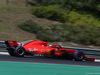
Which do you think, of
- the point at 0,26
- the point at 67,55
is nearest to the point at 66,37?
the point at 0,26

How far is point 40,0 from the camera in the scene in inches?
1089

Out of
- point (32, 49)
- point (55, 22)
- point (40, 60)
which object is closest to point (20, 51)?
point (32, 49)

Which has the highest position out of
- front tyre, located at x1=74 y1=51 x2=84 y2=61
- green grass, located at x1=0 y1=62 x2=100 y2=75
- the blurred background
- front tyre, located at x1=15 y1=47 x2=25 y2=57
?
the blurred background

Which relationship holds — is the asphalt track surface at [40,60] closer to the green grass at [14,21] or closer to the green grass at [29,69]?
the green grass at [29,69]

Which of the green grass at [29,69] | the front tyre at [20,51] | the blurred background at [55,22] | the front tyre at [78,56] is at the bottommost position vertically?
the green grass at [29,69]

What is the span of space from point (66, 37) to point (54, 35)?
1147 mm

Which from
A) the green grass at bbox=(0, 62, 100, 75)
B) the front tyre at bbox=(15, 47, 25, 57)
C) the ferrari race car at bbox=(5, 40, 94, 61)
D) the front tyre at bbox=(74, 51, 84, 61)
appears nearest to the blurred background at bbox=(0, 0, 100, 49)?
the front tyre at bbox=(74, 51, 84, 61)

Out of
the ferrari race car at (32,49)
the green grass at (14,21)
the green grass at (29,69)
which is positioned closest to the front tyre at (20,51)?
the ferrari race car at (32,49)

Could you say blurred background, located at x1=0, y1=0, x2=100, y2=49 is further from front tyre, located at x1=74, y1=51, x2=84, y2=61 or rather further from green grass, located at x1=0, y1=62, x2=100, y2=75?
green grass, located at x1=0, y1=62, x2=100, y2=75

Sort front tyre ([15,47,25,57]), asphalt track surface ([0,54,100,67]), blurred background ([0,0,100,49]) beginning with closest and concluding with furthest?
asphalt track surface ([0,54,100,67])
front tyre ([15,47,25,57])
blurred background ([0,0,100,49])

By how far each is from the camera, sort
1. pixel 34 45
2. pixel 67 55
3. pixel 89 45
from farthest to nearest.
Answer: pixel 89 45 → pixel 67 55 → pixel 34 45

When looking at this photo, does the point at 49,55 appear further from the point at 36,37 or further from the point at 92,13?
the point at 92,13

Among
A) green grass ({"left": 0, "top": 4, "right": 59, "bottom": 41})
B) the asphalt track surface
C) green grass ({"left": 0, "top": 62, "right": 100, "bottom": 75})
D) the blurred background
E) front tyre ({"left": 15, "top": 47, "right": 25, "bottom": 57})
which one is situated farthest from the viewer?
the blurred background

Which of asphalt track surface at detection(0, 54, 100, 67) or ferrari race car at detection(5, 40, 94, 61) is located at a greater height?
ferrari race car at detection(5, 40, 94, 61)
